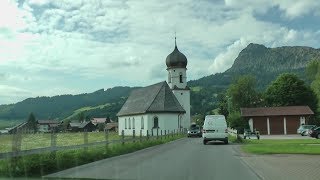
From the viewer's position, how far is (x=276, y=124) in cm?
8081

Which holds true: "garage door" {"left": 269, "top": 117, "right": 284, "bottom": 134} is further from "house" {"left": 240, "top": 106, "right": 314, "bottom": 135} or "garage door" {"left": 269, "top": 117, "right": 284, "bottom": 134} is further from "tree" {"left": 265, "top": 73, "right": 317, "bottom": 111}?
"tree" {"left": 265, "top": 73, "right": 317, "bottom": 111}

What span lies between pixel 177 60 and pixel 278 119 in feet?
101

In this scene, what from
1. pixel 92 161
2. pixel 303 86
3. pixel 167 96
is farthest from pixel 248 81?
pixel 92 161

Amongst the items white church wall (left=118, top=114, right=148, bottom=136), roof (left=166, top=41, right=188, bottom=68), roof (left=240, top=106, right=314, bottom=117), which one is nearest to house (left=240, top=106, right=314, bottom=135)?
roof (left=240, top=106, right=314, bottom=117)

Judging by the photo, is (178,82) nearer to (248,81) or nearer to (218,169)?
(248,81)

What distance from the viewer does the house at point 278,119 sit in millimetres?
80000

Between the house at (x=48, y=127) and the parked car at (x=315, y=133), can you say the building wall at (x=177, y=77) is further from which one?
the parked car at (x=315, y=133)

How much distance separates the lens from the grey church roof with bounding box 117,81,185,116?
9188 centimetres

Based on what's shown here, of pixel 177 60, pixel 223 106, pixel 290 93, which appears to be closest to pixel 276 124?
pixel 290 93

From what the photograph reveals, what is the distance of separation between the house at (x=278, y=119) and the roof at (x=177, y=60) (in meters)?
25.9

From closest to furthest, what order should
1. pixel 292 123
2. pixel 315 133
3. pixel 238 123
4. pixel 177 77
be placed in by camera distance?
pixel 315 133, pixel 292 123, pixel 238 123, pixel 177 77

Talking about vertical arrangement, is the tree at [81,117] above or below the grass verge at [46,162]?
above

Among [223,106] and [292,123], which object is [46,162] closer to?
[292,123]

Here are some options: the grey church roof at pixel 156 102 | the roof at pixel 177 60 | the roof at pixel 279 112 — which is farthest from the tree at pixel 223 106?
the roof at pixel 279 112
